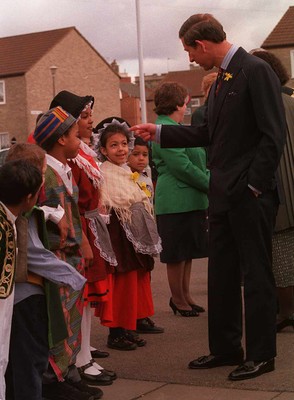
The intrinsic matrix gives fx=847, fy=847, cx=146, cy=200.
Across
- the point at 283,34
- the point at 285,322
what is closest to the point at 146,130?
the point at 285,322

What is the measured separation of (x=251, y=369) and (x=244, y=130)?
144 cm

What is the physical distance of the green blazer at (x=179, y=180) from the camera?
723 centimetres

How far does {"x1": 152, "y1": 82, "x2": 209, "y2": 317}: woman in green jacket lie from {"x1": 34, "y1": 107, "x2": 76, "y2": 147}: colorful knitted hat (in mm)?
2365

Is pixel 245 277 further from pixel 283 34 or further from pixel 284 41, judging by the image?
pixel 283 34

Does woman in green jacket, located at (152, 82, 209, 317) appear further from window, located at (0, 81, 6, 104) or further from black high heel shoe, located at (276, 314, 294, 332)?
window, located at (0, 81, 6, 104)

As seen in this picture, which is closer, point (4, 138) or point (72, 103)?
point (72, 103)

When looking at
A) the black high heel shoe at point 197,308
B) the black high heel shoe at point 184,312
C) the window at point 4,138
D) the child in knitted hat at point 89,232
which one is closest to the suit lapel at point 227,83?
the child in knitted hat at point 89,232

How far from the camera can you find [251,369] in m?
5.09

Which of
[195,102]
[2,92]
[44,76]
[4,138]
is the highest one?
[195,102]

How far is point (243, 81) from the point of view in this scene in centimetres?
514

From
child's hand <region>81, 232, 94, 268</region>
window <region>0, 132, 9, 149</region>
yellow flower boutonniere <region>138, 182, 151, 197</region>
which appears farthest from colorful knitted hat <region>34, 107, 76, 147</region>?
window <region>0, 132, 9, 149</region>

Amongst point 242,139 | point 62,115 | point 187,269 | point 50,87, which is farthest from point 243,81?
point 50,87

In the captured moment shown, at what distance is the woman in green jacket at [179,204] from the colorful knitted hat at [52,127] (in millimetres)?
2365

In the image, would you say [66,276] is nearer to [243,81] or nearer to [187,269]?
[243,81]
